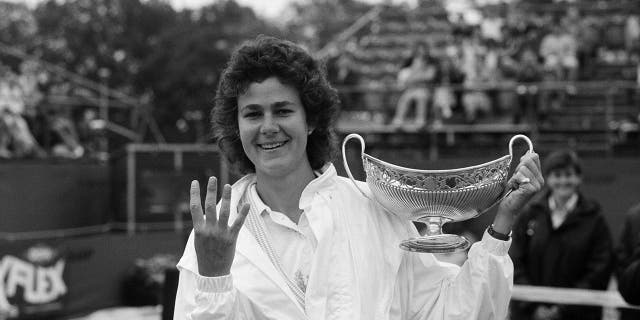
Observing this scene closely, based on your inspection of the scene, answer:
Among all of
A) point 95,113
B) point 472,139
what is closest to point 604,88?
point 472,139

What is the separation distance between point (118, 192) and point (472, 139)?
511 centimetres

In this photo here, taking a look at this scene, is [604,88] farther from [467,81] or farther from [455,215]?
[455,215]

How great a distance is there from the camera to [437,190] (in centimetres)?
229

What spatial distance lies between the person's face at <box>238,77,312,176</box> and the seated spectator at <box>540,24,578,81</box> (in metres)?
9.97

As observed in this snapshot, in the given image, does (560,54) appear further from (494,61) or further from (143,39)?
(143,39)

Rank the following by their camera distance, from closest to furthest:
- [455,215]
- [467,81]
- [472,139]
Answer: [455,215] < [472,139] < [467,81]

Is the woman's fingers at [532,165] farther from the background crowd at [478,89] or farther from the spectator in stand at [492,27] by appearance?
the spectator in stand at [492,27]

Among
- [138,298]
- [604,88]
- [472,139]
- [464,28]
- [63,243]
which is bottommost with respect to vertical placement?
[138,298]

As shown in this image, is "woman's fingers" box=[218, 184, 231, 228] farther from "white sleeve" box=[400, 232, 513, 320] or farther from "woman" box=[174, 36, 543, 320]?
"white sleeve" box=[400, 232, 513, 320]

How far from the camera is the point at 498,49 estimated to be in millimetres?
13258

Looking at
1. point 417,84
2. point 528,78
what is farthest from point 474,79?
point 417,84

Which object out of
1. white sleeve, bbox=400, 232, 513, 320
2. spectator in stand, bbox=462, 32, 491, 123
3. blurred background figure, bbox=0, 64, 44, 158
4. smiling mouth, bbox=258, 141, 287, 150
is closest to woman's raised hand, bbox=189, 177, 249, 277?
smiling mouth, bbox=258, 141, 287, 150

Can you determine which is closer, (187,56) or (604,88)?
(604,88)

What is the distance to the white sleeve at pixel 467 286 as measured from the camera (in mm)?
2279
